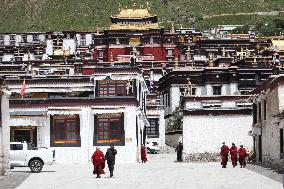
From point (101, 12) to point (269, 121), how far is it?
11825cm

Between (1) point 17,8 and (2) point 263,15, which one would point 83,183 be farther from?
(1) point 17,8

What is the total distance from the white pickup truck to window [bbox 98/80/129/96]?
16.4 m

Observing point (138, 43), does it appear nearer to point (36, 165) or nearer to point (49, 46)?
point (49, 46)

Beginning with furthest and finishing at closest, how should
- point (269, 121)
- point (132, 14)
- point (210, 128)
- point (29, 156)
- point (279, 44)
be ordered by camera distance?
point (132, 14) → point (279, 44) → point (210, 128) → point (269, 121) → point (29, 156)

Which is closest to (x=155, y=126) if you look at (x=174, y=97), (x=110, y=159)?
(x=174, y=97)

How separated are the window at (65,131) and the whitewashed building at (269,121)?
10.6 metres

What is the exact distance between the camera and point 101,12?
6191 inches

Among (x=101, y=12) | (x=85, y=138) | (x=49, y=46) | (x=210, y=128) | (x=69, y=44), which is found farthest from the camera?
(x=101, y=12)

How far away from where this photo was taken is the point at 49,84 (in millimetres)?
57969

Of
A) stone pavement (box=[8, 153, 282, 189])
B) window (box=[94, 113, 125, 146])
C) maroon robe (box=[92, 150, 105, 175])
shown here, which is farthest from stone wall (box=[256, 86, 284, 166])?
window (box=[94, 113, 125, 146])

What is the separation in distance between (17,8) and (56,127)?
393 feet

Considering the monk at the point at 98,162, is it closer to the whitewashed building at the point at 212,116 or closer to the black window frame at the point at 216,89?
the whitewashed building at the point at 212,116

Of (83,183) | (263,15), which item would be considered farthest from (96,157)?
(263,15)

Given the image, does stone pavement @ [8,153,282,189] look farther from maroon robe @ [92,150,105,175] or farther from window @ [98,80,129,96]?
window @ [98,80,129,96]
